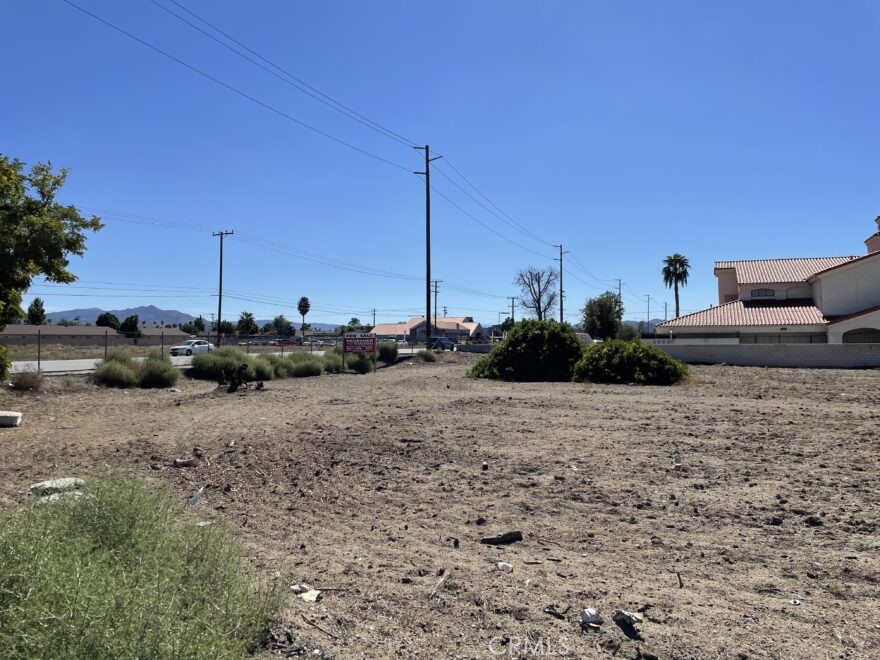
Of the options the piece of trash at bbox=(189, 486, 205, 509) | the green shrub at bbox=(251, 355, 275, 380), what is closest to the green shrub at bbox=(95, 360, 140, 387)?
the green shrub at bbox=(251, 355, 275, 380)

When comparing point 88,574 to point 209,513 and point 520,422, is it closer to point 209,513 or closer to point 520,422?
point 209,513

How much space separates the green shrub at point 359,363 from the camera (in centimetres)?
3691

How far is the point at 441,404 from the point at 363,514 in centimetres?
1024

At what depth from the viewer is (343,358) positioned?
3625cm

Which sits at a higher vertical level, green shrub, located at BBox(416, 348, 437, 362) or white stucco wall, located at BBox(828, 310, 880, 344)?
white stucco wall, located at BBox(828, 310, 880, 344)

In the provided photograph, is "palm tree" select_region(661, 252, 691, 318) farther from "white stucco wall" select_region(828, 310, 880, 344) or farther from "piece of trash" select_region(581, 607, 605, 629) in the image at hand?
"piece of trash" select_region(581, 607, 605, 629)

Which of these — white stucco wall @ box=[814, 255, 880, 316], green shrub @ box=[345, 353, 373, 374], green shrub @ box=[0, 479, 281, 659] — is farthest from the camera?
white stucco wall @ box=[814, 255, 880, 316]

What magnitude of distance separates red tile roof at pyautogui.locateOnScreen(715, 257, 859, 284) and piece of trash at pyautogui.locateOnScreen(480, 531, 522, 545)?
5107 cm

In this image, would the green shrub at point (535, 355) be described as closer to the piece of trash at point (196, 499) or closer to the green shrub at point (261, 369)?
the green shrub at point (261, 369)

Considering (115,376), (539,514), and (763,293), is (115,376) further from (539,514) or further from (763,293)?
(763,293)

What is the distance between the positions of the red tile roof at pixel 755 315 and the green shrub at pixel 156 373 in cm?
3765

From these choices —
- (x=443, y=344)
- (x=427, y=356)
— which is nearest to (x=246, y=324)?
(x=443, y=344)

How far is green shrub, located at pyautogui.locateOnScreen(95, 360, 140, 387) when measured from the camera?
24.4 meters

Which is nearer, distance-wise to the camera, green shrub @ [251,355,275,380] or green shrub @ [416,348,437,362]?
green shrub @ [251,355,275,380]
